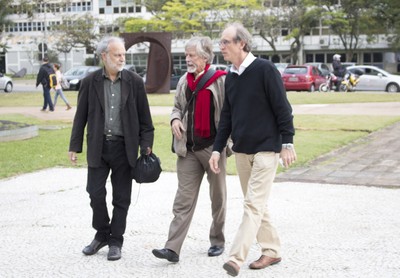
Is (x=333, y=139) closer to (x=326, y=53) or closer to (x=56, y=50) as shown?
(x=326, y=53)

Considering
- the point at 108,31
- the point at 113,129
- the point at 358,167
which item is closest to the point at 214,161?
the point at 113,129

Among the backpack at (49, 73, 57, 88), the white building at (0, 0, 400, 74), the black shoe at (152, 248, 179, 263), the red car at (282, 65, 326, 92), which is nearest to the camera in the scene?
the black shoe at (152, 248, 179, 263)

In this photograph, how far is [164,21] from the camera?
54.7m

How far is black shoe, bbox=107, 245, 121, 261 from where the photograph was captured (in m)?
5.41

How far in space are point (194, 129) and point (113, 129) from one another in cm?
64

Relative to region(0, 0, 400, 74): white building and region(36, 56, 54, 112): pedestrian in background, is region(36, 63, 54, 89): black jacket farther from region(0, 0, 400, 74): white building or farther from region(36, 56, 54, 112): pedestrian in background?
region(0, 0, 400, 74): white building

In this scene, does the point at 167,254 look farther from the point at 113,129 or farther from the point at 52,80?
the point at 52,80

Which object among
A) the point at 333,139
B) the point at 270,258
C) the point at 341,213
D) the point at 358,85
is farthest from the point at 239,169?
the point at 358,85

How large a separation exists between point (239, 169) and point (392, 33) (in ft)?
176

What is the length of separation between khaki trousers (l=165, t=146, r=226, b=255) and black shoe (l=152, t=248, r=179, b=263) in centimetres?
3

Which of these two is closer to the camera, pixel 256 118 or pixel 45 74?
pixel 256 118

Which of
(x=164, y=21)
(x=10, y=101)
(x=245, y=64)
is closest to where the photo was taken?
(x=245, y=64)

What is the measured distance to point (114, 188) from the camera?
18.3ft

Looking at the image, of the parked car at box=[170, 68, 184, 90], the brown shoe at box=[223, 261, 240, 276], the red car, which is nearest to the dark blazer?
the brown shoe at box=[223, 261, 240, 276]
